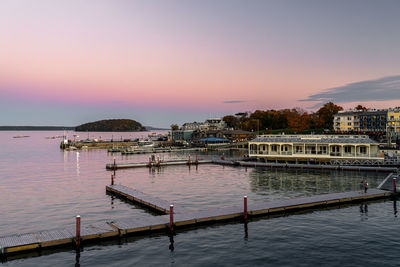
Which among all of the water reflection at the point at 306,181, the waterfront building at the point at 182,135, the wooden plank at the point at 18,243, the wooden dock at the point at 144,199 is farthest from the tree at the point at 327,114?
the wooden plank at the point at 18,243

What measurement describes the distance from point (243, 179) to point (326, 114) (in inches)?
5394

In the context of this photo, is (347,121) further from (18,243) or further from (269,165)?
(18,243)

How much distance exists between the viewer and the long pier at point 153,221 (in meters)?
22.8

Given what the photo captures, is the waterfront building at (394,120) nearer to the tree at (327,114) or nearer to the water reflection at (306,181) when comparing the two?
the tree at (327,114)

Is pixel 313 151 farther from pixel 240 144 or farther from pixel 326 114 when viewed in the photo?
pixel 326 114

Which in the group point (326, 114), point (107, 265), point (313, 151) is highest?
point (326, 114)

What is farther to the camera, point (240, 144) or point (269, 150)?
point (240, 144)

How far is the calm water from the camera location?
71.0ft

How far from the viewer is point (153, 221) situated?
90.3 feet

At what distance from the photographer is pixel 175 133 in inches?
7726

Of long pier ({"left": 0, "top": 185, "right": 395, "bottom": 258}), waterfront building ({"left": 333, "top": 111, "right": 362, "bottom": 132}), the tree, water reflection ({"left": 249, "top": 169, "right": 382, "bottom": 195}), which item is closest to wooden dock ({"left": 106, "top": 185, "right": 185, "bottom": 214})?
long pier ({"left": 0, "top": 185, "right": 395, "bottom": 258})

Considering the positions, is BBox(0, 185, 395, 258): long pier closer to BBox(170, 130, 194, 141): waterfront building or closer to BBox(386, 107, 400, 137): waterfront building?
BBox(386, 107, 400, 137): waterfront building

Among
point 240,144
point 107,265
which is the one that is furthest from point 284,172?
point 240,144

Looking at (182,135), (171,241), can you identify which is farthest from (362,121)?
(171,241)
